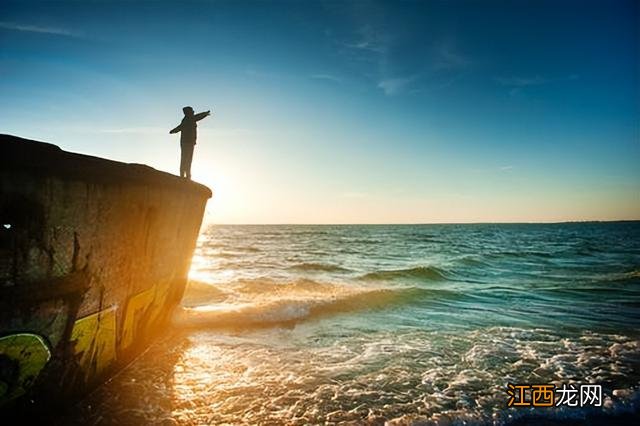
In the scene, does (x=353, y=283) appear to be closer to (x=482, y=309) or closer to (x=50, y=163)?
(x=482, y=309)

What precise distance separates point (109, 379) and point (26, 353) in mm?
1846

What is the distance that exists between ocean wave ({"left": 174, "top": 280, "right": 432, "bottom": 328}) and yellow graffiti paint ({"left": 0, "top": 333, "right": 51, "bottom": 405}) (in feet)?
14.7

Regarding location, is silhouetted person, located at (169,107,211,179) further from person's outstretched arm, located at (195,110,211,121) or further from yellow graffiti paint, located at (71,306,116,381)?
yellow graffiti paint, located at (71,306,116,381)

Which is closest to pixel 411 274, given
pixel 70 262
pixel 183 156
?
pixel 183 156

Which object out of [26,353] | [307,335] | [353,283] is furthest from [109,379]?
[353,283]

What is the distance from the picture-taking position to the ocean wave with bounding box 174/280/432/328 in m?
7.79

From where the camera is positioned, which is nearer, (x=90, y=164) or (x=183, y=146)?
(x=90, y=164)

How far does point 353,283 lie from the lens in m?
13.8

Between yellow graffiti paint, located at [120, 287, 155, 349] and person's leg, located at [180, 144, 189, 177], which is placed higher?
person's leg, located at [180, 144, 189, 177]

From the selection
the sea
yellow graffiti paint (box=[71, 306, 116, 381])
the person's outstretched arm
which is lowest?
the sea

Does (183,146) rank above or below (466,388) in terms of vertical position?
above

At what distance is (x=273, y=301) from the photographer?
9500 millimetres

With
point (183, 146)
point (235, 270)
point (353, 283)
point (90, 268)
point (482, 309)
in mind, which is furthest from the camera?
point (235, 270)

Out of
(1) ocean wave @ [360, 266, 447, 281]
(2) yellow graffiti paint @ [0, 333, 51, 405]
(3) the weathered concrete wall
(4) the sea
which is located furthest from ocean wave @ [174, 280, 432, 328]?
(2) yellow graffiti paint @ [0, 333, 51, 405]
